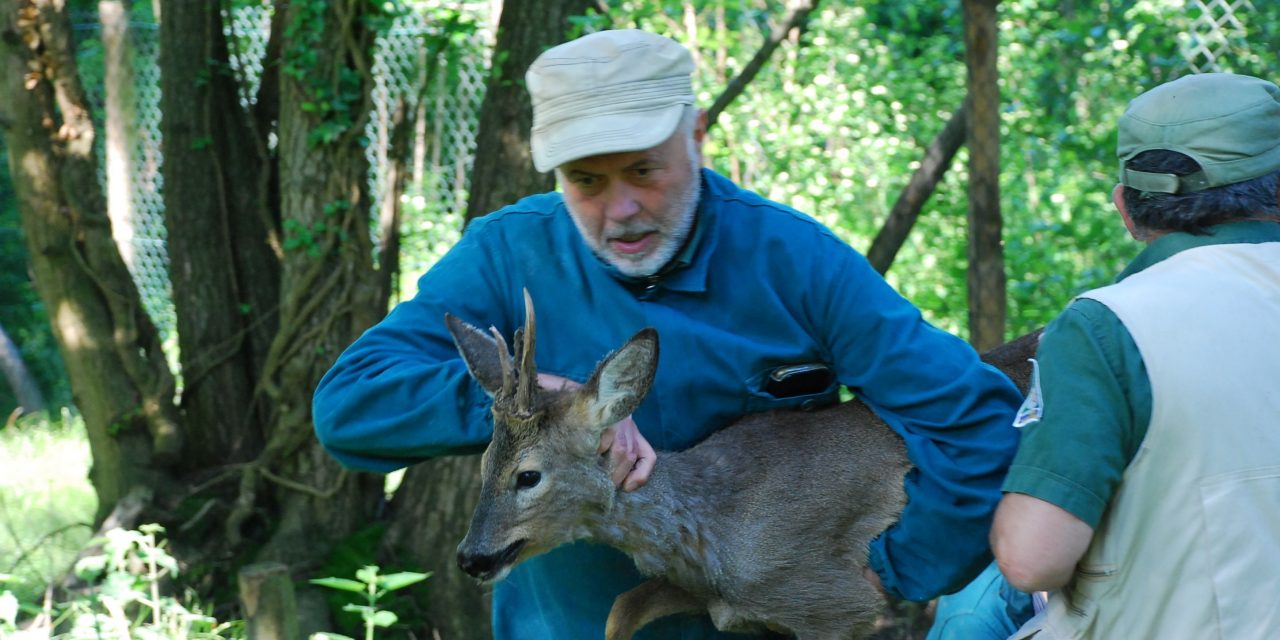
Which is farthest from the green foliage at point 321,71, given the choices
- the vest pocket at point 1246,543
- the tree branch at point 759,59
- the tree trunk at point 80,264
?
the vest pocket at point 1246,543

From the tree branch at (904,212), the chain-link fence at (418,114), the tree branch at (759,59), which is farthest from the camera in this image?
the chain-link fence at (418,114)

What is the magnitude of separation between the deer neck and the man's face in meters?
0.53

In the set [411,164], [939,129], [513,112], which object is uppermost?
[513,112]

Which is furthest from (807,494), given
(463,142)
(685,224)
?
(463,142)

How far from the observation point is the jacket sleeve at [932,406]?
3.11m

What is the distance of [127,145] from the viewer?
33.7 feet

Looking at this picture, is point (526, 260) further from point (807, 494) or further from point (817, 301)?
point (807, 494)

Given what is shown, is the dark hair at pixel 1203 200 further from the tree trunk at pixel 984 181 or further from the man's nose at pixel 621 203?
the tree trunk at pixel 984 181

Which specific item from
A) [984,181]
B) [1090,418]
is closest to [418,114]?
[984,181]

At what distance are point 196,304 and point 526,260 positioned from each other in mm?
3848

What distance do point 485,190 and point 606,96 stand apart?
325 centimetres

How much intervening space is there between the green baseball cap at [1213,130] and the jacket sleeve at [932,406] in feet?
2.00

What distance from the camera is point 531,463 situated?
3.24m

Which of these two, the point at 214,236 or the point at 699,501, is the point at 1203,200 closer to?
the point at 699,501
